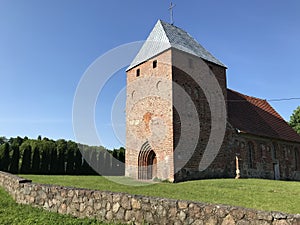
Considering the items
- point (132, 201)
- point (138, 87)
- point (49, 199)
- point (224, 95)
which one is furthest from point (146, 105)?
point (132, 201)

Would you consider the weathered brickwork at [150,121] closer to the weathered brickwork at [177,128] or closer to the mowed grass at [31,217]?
the weathered brickwork at [177,128]

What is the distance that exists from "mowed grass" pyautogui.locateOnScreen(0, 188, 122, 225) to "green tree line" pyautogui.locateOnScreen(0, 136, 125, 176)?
64.1ft

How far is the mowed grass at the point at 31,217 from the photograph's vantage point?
5.64 meters

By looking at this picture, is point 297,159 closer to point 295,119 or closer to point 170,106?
point 295,119

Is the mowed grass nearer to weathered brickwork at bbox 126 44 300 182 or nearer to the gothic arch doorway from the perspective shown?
weathered brickwork at bbox 126 44 300 182

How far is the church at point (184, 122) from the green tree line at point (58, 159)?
375 inches

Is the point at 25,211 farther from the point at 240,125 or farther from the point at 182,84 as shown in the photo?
the point at 240,125

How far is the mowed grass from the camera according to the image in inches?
222

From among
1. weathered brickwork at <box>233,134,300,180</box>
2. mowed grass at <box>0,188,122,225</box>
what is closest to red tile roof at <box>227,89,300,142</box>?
weathered brickwork at <box>233,134,300,180</box>

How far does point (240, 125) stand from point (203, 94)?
12.8 ft

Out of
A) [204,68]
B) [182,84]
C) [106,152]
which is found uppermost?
[204,68]

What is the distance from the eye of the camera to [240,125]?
19.5m

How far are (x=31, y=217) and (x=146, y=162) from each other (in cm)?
1224

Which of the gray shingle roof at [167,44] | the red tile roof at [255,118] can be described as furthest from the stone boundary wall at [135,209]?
the red tile roof at [255,118]
